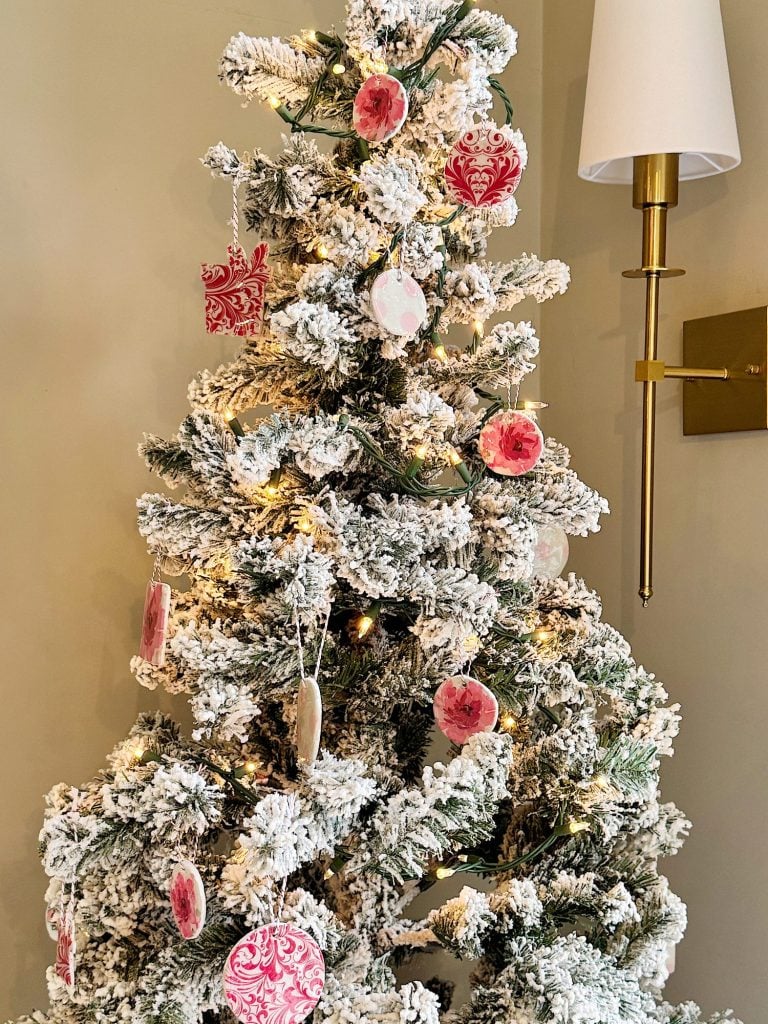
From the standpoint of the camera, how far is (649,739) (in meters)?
0.99

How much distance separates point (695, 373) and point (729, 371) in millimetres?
42

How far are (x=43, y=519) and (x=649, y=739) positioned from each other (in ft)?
2.52

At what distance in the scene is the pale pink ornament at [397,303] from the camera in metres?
0.88

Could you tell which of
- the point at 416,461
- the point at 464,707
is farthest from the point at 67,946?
the point at 416,461

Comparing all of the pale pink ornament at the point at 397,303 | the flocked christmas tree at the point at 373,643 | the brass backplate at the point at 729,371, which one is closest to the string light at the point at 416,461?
the flocked christmas tree at the point at 373,643

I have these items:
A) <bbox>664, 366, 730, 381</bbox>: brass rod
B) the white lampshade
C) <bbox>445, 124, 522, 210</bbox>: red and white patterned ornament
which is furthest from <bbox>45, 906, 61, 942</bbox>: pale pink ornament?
the white lampshade

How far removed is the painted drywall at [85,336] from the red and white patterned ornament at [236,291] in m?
0.35

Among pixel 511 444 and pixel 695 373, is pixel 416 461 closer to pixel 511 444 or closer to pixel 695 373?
pixel 511 444

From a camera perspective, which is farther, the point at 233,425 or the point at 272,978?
the point at 233,425

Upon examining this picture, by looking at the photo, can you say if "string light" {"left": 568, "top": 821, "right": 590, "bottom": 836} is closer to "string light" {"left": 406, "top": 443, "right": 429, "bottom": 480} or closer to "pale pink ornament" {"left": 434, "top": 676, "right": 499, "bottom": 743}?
"pale pink ornament" {"left": 434, "top": 676, "right": 499, "bottom": 743}

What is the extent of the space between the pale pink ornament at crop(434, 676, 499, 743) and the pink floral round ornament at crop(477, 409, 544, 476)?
20 cm

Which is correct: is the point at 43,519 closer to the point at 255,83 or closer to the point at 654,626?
the point at 255,83

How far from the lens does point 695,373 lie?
1190 mm

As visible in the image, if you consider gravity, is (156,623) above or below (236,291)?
below
